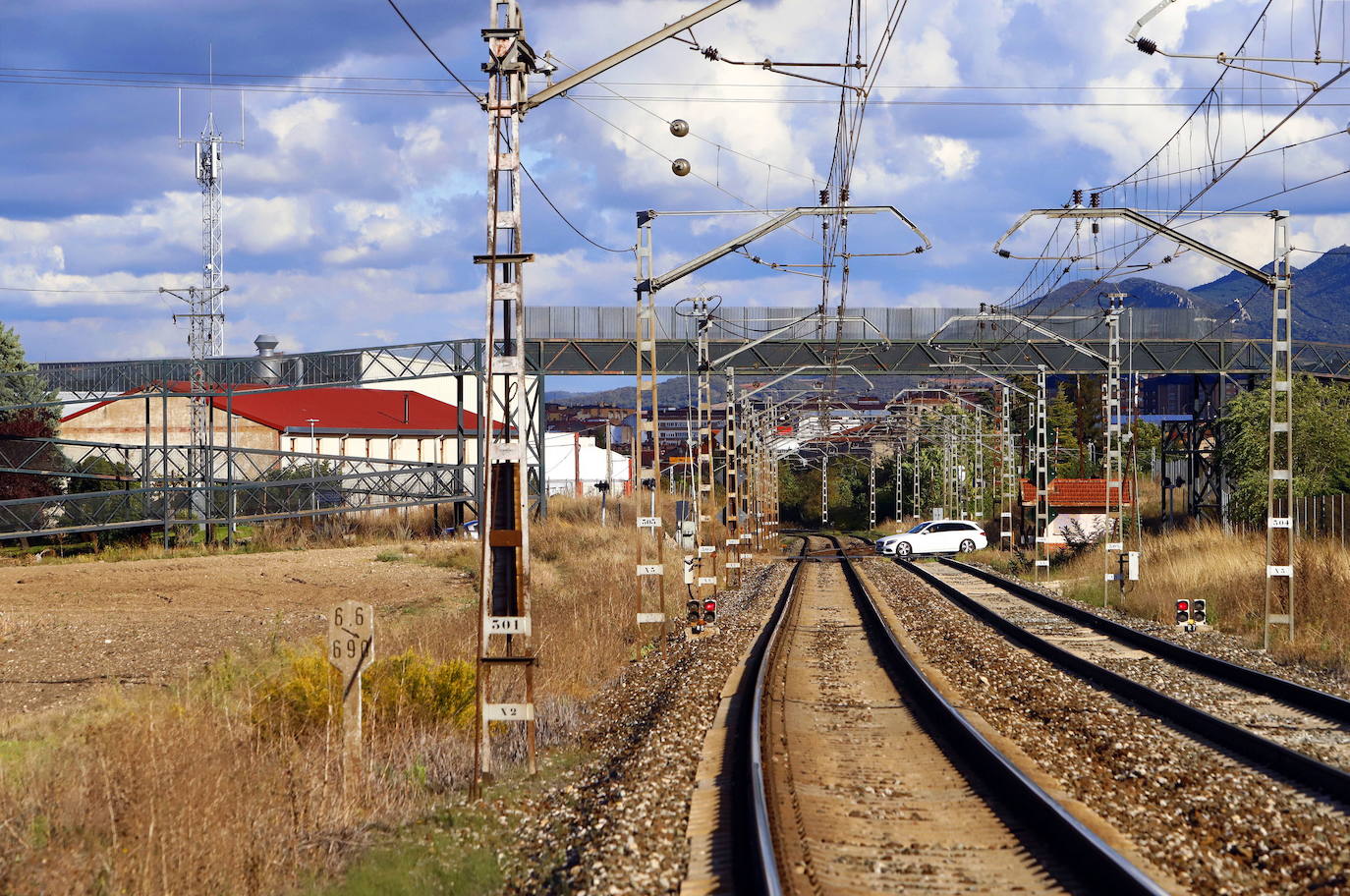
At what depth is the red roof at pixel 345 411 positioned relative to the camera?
67681 mm

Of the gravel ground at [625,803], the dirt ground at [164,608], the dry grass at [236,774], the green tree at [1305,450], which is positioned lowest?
the dirt ground at [164,608]

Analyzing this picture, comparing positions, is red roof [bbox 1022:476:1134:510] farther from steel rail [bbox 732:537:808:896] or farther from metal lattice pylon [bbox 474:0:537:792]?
metal lattice pylon [bbox 474:0:537:792]

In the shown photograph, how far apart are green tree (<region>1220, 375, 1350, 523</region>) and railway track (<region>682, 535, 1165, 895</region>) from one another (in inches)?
1207

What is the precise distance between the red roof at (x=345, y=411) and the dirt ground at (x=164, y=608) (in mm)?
22521

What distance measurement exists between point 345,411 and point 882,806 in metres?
70.6

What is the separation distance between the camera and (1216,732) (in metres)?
12.7

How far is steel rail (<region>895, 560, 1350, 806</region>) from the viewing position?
404 inches

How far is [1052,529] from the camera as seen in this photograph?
51438 mm

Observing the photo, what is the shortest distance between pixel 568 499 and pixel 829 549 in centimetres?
1406

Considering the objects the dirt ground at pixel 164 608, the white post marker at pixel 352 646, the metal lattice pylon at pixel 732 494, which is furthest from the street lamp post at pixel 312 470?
the white post marker at pixel 352 646

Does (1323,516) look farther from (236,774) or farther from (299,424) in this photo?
(299,424)

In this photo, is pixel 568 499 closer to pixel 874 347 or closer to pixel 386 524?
pixel 386 524

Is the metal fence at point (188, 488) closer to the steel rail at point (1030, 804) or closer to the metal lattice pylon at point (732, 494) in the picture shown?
the metal lattice pylon at point (732, 494)

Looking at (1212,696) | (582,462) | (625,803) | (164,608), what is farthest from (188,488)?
(582,462)
